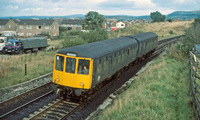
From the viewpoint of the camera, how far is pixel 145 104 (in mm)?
8844

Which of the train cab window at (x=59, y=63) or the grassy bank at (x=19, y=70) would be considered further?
the grassy bank at (x=19, y=70)

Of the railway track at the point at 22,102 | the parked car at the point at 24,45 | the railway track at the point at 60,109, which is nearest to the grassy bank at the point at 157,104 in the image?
the railway track at the point at 60,109

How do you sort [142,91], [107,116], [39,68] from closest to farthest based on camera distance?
[107,116] → [142,91] → [39,68]

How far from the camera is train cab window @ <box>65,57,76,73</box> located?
10.4m

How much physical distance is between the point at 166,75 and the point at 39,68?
1035 centimetres

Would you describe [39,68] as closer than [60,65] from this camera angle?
No

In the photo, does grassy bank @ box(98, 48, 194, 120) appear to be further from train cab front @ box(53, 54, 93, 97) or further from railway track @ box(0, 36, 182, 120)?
train cab front @ box(53, 54, 93, 97)

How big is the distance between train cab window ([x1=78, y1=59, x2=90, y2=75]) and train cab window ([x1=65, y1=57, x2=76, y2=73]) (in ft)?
1.03

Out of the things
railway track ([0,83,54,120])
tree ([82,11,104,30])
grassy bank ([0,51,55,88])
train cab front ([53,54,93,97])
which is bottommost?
railway track ([0,83,54,120])

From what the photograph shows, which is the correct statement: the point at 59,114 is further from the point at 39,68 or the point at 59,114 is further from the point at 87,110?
the point at 39,68

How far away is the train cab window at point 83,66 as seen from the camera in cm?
1037

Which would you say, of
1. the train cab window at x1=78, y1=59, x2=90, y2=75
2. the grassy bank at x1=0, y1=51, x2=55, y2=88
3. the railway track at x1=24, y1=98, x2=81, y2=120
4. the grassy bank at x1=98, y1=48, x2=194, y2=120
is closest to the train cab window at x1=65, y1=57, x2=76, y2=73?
the train cab window at x1=78, y1=59, x2=90, y2=75

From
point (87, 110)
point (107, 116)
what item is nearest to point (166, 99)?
point (107, 116)

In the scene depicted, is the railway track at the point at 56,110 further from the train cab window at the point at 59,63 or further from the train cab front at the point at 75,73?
the train cab window at the point at 59,63
